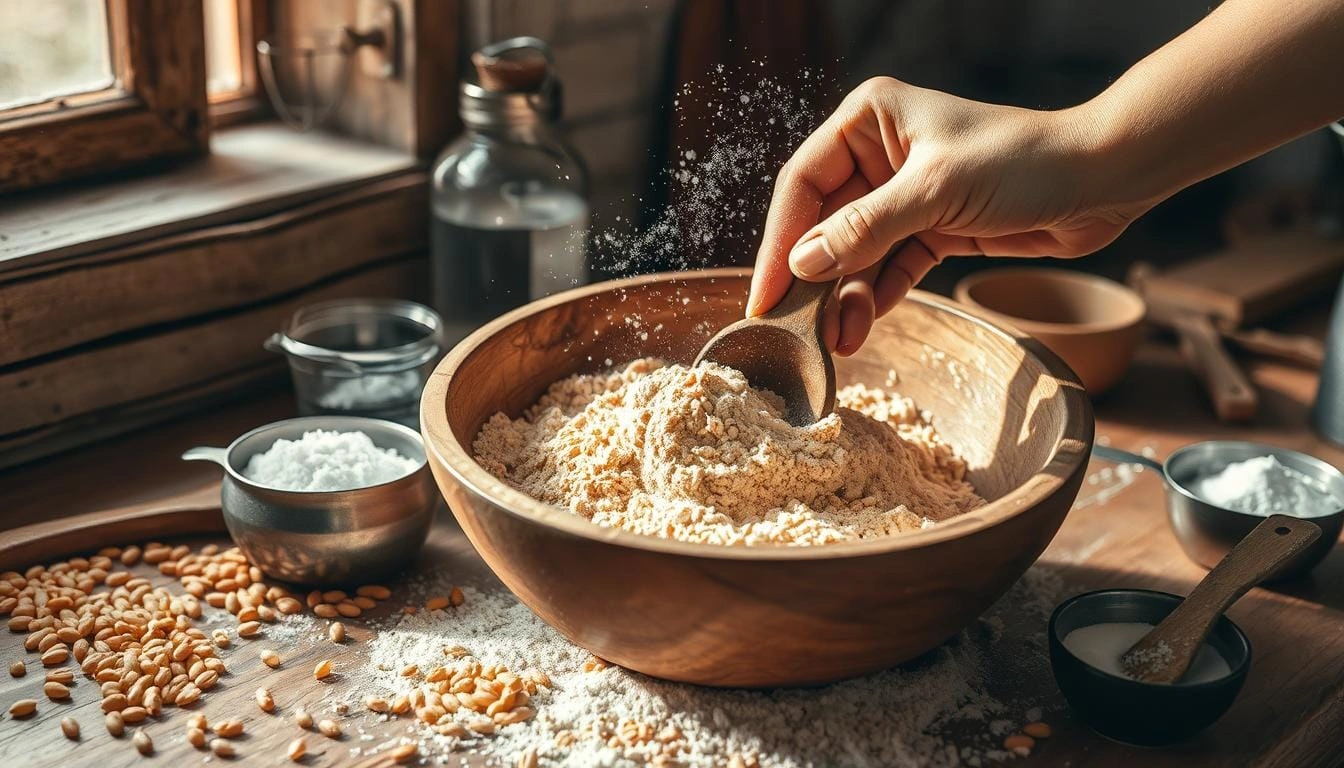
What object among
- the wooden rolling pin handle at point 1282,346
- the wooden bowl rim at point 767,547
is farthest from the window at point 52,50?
the wooden rolling pin handle at point 1282,346

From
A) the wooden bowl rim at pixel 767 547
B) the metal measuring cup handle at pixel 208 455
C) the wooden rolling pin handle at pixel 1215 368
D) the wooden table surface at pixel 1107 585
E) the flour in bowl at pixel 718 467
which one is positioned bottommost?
the wooden table surface at pixel 1107 585

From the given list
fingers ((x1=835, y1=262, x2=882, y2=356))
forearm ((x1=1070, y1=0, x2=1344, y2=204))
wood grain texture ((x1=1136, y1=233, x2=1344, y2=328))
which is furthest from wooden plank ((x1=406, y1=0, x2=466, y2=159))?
wood grain texture ((x1=1136, y1=233, x2=1344, y2=328))

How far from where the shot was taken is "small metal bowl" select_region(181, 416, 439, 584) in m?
1.16

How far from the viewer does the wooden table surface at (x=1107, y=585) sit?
103 centimetres

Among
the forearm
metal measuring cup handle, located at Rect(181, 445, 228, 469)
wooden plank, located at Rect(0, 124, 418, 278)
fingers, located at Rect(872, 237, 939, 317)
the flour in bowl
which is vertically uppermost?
the forearm

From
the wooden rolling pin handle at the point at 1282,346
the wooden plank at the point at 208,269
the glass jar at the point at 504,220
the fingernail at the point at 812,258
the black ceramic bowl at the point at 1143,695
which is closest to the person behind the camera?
the black ceramic bowl at the point at 1143,695

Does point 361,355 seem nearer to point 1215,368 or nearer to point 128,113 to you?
point 128,113

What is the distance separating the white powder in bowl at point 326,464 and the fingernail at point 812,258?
40cm

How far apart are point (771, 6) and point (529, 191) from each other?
48 centimetres

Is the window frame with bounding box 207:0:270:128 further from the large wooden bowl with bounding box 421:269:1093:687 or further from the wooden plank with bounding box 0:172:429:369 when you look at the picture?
the large wooden bowl with bounding box 421:269:1093:687

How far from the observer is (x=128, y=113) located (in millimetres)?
1573

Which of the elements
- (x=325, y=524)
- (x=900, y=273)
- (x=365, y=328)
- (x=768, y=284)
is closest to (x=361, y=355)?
(x=365, y=328)

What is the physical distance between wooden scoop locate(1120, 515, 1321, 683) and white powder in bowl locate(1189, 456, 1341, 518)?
0.14 metres

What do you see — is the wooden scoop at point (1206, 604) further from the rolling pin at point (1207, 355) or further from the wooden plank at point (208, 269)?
the wooden plank at point (208, 269)
